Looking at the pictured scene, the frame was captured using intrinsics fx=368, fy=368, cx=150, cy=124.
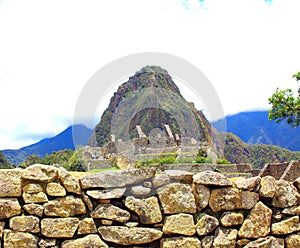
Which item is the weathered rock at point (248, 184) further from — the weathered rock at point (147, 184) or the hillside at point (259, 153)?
the hillside at point (259, 153)

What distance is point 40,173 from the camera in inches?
213

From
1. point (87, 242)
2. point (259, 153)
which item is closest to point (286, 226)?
point (87, 242)

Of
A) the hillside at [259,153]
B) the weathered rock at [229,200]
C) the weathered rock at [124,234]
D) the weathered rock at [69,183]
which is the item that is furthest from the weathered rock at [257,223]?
the hillside at [259,153]

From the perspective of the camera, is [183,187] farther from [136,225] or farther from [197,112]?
[197,112]

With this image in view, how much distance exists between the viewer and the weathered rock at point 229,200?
5.84 m

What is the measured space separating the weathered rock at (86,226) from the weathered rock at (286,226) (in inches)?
114

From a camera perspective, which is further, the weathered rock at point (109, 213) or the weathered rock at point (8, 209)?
the weathered rock at point (109, 213)

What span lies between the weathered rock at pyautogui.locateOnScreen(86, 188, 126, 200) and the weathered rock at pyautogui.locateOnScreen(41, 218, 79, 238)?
17.8 inches

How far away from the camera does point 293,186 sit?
6258 millimetres

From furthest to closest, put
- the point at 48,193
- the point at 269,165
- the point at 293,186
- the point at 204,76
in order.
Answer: the point at 269,165 → the point at 204,76 → the point at 293,186 → the point at 48,193

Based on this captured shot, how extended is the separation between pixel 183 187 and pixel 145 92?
9130 millimetres

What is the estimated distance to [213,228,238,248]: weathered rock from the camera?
569 cm

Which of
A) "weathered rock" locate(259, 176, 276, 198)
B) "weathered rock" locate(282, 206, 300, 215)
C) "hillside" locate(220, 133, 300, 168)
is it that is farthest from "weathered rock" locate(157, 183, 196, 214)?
"hillside" locate(220, 133, 300, 168)

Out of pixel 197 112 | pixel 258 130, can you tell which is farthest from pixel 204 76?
pixel 258 130
